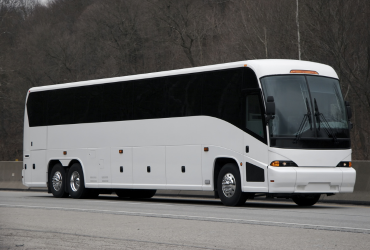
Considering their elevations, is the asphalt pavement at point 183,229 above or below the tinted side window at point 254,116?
below

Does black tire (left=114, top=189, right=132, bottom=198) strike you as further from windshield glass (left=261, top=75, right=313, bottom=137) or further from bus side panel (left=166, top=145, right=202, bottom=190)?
windshield glass (left=261, top=75, right=313, bottom=137)

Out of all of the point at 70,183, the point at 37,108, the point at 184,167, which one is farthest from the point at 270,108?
the point at 37,108

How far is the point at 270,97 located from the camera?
1568cm

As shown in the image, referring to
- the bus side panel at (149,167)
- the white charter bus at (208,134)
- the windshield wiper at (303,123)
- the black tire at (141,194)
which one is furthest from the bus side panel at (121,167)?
the windshield wiper at (303,123)

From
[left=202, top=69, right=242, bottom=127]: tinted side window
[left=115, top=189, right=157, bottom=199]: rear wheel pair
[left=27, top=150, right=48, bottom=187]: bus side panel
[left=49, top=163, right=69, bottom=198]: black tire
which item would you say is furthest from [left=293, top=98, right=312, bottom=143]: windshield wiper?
[left=27, top=150, right=48, bottom=187]: bus side panel

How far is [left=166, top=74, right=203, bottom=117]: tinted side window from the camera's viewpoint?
18.0 meters

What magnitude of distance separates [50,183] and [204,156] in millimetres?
7304

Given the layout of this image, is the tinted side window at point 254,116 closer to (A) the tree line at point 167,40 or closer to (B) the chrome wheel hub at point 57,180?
(B) the chrome wheel hub at point 57,180

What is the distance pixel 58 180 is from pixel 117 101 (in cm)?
386

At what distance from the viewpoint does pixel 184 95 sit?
60.4 ft

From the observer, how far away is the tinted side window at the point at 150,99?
19203 millimetres

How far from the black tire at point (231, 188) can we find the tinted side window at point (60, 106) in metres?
7.16

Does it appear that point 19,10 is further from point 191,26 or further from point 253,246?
point 253,246

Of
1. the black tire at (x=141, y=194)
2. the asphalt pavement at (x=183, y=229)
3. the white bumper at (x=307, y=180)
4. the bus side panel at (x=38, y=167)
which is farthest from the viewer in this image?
the bus side panel at (x=38, y=167)
